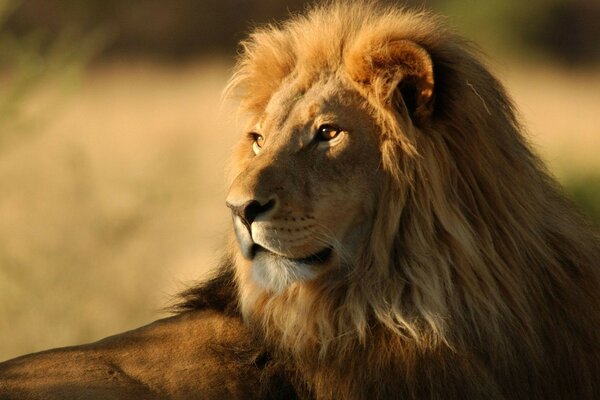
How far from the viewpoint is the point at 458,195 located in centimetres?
467

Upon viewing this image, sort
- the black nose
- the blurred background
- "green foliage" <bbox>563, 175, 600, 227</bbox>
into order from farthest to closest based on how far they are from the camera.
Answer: "green foliage" <bbox>563, 175, 600, 227</bbox> → the blurred background → the black nose

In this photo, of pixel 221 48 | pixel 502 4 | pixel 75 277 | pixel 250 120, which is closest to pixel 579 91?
pixel 502 4

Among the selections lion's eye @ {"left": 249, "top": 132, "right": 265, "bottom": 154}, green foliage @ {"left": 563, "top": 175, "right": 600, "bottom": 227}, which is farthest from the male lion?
green foliage @ {"left": 563, "top": 175, "right": 600, "bottom": 227}

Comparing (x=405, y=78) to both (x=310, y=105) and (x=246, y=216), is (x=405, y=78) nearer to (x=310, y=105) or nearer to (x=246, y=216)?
(x=310, y=105)

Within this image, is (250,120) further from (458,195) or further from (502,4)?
(502,4)

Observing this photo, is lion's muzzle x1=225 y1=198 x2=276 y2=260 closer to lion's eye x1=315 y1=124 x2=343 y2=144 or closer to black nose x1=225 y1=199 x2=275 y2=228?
black nose x1=225 y1=199 x2=275 y2=228

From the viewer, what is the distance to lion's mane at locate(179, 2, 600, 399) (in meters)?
4.56

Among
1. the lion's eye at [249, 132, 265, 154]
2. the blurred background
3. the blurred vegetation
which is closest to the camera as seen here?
the lion's eye at [249, 132, 265, 154]

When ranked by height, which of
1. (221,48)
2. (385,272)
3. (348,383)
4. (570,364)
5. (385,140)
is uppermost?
(221,48)

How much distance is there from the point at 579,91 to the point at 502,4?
247 inches

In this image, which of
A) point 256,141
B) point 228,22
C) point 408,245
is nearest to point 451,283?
point 408,245

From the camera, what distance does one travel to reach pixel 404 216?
183 inches

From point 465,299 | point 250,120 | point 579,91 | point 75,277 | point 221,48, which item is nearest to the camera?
point 465,299

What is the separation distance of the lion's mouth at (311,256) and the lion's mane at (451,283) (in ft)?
0.37
